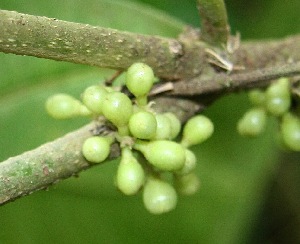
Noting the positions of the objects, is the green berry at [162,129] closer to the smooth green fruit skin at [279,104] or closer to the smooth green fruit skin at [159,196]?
the smooth green fruit skin at [159,196]

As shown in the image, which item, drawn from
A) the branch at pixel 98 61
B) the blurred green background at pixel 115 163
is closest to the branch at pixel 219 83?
the branch at pixel 98 61

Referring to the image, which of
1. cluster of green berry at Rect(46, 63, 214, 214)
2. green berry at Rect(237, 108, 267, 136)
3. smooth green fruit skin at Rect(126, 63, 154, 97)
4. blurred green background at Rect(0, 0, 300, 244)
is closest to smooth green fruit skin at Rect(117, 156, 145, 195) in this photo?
cluster of green berry at Rect(46, 63, 214, 214)

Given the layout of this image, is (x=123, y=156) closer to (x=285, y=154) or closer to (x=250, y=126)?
(x=250, y=126)

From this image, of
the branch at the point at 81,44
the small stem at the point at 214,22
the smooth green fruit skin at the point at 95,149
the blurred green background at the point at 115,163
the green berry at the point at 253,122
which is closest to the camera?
the branch at the point at 81,44

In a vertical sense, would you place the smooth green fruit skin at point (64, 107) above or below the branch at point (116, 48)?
below

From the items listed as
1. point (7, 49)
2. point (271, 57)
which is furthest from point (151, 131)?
point (271, 57)

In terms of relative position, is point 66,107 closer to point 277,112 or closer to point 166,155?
point 166,155

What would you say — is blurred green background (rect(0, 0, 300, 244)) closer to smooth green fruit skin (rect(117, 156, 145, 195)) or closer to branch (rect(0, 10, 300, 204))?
branch (rect(0, 10, 300, 204))
